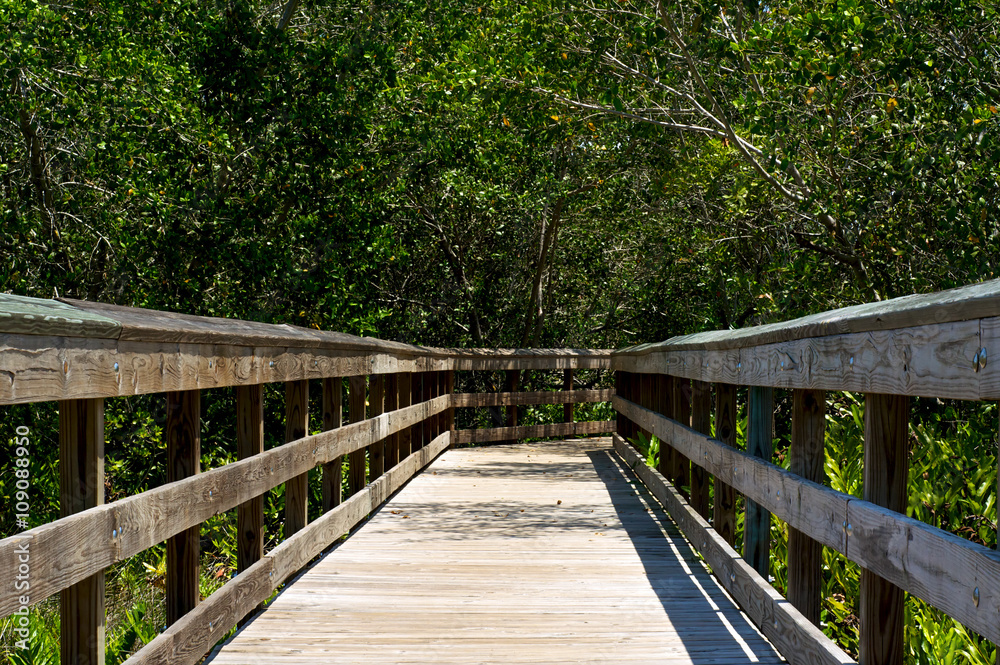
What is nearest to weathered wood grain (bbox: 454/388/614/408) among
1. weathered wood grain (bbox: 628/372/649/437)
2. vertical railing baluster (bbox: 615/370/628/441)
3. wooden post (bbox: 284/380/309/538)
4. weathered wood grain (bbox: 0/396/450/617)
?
vertical railing baluster (bbox: 615/370/628/441)

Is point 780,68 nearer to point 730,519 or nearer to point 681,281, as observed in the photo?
point 730,519

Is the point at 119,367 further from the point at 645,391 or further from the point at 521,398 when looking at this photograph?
the point at 521,398

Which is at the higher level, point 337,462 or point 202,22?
point 202,22

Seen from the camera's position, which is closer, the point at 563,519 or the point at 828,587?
the point at 828,587

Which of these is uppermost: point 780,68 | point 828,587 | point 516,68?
point 516,68

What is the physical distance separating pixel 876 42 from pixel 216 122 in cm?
677

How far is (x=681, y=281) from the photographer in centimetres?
1492

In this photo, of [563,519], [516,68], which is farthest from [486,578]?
[516,68]

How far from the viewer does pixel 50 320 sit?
2262 millimetres

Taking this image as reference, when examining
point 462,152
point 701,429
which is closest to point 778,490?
point 701,429

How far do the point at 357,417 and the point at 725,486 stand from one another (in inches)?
92.8

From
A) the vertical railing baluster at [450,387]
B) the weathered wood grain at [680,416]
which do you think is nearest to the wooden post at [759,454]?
the weathered wood grain at [680,416]

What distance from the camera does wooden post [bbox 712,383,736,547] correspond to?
4.89m

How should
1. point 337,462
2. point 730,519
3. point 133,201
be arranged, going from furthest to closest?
point 133,201 → point 337,462 → point 730,519
